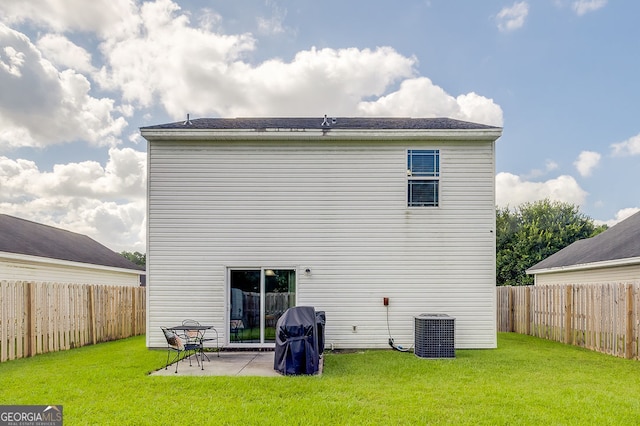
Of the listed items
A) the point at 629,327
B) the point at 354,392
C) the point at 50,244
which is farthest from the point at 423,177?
the point at 50,244

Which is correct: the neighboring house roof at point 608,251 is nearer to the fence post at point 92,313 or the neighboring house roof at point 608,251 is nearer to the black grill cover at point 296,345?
the black grill cover at point 296,345

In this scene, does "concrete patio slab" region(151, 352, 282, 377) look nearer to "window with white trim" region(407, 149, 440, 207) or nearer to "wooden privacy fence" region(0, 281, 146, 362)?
"wooden privacy fence" region(0, 281, 146, 362)

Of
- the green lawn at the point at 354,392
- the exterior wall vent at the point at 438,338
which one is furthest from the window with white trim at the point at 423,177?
the green lawn at the point at 354,392

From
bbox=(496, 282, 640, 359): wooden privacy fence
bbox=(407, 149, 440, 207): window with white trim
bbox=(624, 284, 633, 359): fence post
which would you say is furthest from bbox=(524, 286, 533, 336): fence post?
bbox=(407, 149, 440, 207): window with white trim

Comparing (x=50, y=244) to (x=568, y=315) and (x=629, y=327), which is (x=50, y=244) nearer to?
(x=568, y=315)

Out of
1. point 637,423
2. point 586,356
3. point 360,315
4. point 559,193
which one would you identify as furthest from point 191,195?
point 559,193

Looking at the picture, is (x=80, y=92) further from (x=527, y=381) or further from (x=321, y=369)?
(x=527, y=381)

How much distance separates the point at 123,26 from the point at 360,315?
34.5 ft

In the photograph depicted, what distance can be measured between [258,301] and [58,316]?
15.9ft

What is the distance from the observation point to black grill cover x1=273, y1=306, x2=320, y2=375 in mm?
6469

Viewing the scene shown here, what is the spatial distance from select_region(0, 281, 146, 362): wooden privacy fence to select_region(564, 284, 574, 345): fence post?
12.7 metres

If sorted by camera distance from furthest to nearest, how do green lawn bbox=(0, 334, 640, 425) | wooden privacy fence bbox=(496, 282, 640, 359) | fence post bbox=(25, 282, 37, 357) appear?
1. fence post bbox=(25, 282, 37, 357)
2. wooden privacy fence bbox=(496, 282, 640, 359)
3. green lawn bbox=(0, 334, 640, 425)

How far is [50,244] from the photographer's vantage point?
14.9 metres

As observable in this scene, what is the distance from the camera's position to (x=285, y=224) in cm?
920
